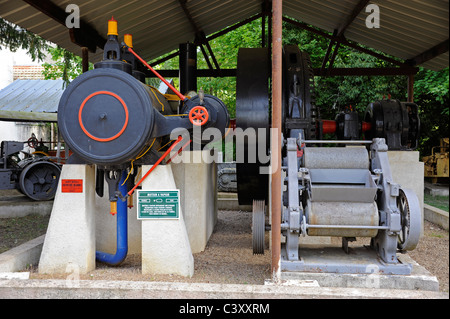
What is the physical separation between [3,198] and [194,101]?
686 cm

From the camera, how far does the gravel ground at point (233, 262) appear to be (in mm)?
4379

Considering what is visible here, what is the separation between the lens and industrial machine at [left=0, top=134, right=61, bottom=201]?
9039 mm

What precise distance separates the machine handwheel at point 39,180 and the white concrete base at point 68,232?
5127mm

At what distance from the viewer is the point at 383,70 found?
9.06m

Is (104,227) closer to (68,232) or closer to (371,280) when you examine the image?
(68,232)

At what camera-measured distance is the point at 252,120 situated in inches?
228

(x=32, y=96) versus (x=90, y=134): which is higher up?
(x=32, y=96)

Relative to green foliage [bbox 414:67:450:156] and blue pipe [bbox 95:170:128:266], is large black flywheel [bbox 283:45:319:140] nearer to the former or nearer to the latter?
blue pipe [bbox 95:170:128:266]

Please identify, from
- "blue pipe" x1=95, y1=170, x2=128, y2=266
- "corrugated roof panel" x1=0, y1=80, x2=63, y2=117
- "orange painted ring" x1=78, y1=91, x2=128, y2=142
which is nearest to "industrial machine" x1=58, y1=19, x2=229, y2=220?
"orange painted ring" x1=78, y1=91, x2=128, y2=142

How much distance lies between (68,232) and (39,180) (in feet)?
17.6

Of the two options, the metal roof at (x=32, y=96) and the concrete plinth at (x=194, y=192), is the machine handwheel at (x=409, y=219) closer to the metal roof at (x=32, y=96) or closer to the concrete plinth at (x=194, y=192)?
the concrete plinth at (x=194, y=192)

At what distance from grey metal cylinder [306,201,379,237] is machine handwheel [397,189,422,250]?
0.28 m

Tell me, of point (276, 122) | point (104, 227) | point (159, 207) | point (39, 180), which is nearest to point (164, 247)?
point (159, 207)

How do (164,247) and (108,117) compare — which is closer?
(108,117)
